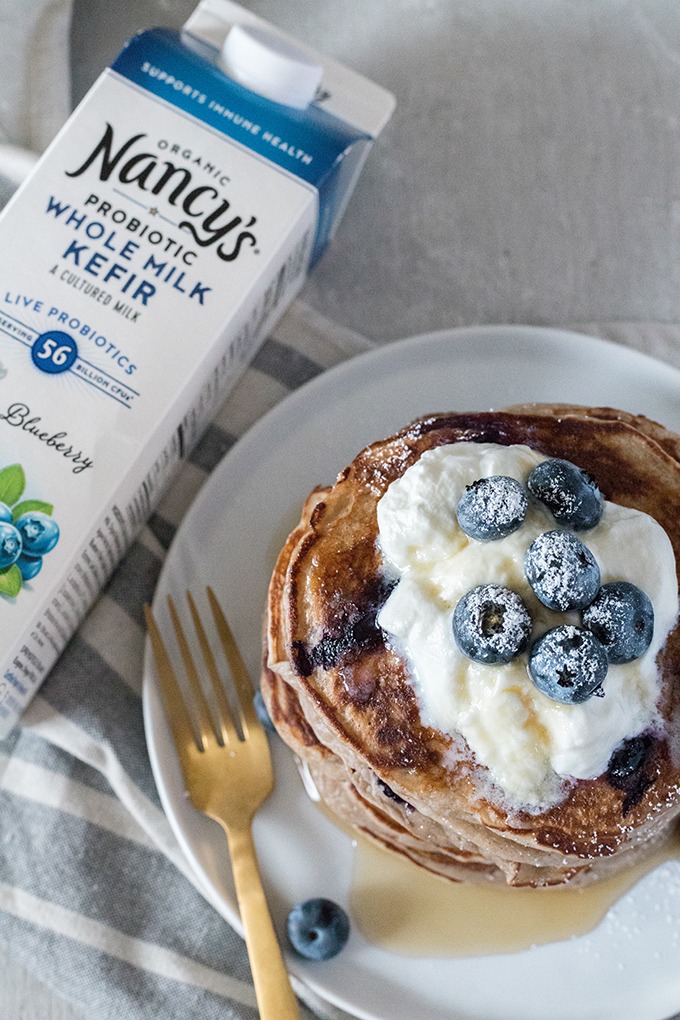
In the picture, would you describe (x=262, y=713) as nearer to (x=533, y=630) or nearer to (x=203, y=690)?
(x=203, y=690)

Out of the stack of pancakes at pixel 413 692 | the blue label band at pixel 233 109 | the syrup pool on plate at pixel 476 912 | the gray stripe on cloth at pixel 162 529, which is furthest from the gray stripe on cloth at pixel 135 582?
the blue label band at pixel 233 109

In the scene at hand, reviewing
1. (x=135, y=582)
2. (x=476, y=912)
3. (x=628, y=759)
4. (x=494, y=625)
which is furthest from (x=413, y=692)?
(x=135, y=582)

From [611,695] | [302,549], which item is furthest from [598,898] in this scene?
[302,549]

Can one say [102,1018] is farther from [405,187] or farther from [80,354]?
[405,187]

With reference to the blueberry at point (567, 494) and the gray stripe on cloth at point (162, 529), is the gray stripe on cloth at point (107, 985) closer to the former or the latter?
the gray stripe on cloth at point (162, 529)

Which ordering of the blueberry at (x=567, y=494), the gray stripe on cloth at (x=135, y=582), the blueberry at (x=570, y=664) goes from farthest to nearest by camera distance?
the gray stripe on cloth at (x=135, y=582), the blueberry at (x=567, y=494), the blueberry at (x=570, y=664)

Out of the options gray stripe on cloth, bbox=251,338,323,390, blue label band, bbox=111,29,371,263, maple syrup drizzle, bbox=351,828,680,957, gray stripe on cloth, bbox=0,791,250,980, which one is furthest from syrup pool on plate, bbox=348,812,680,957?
blue label band, bbox=111,29,371,263
